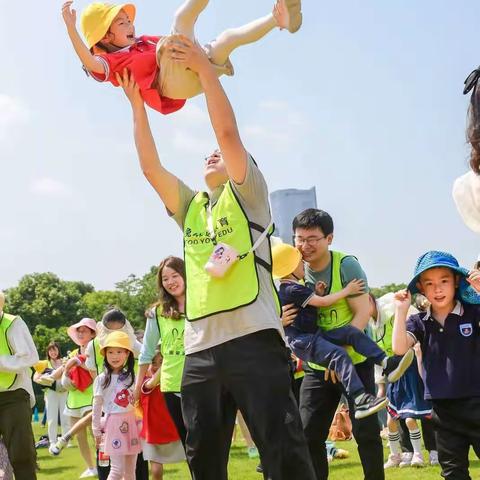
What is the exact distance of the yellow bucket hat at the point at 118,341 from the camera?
763cm

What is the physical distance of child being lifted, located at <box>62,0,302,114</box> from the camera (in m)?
3.78

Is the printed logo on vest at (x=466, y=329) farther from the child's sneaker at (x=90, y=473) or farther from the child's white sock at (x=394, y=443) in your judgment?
the child's sneaker at (x=90, y=473)

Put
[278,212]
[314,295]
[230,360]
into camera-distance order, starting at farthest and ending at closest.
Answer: [278,212]
[314,295]
[230,360]

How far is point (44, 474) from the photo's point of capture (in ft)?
37.0

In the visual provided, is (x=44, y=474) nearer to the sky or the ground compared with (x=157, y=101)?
nearer to the ground

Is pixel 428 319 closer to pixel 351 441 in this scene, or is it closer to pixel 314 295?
pixel 314 295

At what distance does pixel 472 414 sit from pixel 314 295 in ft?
4.45

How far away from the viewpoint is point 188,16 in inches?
152

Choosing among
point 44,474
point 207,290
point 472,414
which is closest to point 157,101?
point 207,290

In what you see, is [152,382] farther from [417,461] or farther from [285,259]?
[417,461]

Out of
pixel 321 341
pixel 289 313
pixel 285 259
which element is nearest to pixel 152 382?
pixel 289 313

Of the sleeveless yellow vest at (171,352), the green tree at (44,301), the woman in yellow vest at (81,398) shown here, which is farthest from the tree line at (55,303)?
the sleeveless yellow vest at (171,352)

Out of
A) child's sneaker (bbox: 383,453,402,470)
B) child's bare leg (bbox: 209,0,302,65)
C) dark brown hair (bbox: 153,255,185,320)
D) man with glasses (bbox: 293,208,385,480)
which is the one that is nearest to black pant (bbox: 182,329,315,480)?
child's bare leg (bbox: 209,0,302,65)

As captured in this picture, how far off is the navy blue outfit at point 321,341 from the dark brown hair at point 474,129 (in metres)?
2.86
